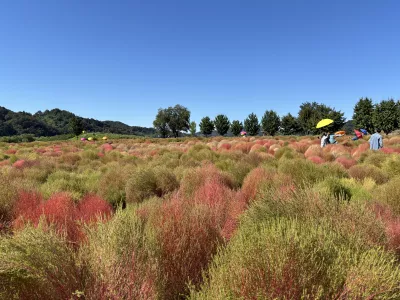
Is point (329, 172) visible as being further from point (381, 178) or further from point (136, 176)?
point (136, 176)

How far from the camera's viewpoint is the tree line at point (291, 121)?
55.5m

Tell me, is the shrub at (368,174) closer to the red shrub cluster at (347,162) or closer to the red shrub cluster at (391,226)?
the red shrub cluster at (347,162)

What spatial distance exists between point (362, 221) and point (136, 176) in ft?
20.4

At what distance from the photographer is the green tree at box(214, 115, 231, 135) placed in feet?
257

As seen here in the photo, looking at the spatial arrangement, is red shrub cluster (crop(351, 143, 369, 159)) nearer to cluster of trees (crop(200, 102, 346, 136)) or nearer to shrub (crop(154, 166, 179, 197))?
shrub (crop(154, 166, 179, 197))

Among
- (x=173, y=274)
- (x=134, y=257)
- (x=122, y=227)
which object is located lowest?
(x=173, y=274)

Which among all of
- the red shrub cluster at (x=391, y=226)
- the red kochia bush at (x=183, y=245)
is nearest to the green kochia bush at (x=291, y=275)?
the red kochia bush at (x=183, y=245)

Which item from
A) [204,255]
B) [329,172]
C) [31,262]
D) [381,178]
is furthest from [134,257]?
[381,178]

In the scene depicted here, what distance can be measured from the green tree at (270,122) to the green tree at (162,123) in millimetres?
33895

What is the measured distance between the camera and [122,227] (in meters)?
2.89

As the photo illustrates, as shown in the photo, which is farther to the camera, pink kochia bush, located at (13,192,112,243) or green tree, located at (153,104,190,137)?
green tree, located at (153,104,190,137)

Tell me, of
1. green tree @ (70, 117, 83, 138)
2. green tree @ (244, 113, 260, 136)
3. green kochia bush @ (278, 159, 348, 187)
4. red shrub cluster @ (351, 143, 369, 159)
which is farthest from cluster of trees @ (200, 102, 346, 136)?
green kochia bush @ (278, 159, 348, 187)

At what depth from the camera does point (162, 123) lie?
86.9m

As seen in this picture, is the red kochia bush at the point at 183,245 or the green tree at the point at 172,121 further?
the green tree at the point at 172,121
